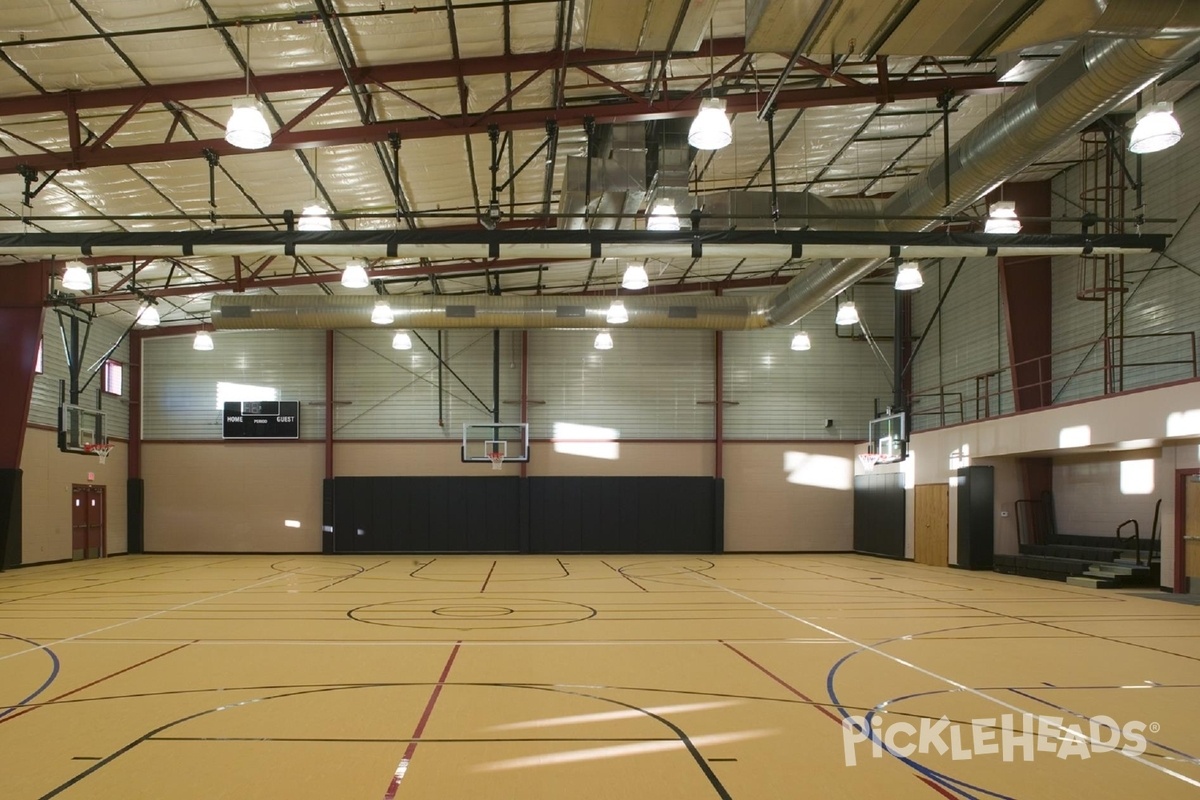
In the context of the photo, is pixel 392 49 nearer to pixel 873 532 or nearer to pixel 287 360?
pixel 287 360

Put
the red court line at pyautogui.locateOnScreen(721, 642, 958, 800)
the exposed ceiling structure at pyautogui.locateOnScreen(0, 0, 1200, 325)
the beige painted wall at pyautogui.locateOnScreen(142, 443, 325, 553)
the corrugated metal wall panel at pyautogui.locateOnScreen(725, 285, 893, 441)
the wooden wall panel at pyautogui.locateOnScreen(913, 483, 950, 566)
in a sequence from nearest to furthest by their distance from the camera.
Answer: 1. the red court line at pyautogui.locateOnScreen(721, 642, 958, 800)
2. the exposed ceiling structure at pyautogui.locateOnScreen(0, 0, 1200, 325)
3. the wooden wall panel at pyautogui.locateOnScreen(913, 483, 950, 566)
4. the beige painted wall at pyautogui.locateOnScreen(142, 443, 325, 553)
5. the corrugated metal wall panel at pyautogui.locateOnScreen(725, 285, 893, 441)

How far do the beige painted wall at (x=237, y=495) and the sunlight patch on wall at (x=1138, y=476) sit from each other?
26.4 m

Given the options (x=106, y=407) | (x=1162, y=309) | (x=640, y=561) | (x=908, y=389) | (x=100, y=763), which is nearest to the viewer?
(x=100, y=763)

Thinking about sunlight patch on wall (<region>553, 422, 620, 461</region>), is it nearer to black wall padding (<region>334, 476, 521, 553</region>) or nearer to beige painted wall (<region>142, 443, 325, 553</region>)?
black wall padding (<region>334, 476, 521, 553</region>)

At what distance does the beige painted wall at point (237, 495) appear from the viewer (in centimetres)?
3212

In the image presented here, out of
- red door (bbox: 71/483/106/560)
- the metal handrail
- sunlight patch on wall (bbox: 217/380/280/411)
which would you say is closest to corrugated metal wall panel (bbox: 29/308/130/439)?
red door (bbox: 71/483/106/560)

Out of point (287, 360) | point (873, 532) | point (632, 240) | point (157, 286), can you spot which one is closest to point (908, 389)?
point (873, 532)

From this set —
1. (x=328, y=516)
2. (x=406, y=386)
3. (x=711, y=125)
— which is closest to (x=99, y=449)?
(x=328, y=516)

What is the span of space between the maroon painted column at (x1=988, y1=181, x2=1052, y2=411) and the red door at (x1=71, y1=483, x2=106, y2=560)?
30.4 m

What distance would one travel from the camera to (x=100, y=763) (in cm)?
651

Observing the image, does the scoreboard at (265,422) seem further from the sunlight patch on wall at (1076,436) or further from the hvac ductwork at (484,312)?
the sunlight patch on wall at (1076,436)

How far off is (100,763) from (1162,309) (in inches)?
876

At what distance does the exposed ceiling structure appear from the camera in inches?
402

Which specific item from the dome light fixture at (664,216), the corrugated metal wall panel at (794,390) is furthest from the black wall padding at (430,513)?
the dome light fixture at (664,216)
